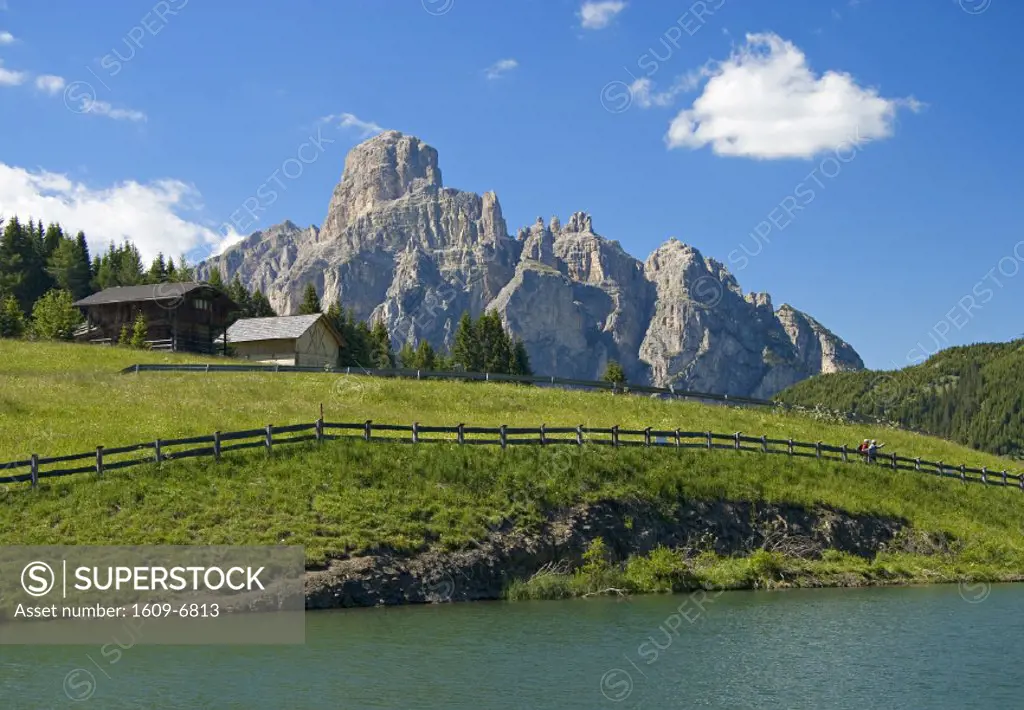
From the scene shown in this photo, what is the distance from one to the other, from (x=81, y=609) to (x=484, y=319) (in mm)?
98109

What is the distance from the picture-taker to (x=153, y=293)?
85.3 metres

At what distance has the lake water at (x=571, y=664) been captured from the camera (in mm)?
19625

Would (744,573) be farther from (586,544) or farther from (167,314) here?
(167,314)

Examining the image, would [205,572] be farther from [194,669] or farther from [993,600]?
[993,600]

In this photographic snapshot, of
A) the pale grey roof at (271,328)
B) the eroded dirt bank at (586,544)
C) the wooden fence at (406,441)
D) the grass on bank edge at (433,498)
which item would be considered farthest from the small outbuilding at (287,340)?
the eroded dirt bank at (586,544)

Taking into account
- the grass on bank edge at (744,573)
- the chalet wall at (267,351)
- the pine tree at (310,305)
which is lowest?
the grass on bank edge at (744,573)

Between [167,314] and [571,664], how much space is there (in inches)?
2773

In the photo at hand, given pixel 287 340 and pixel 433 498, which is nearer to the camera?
pixel 433 498

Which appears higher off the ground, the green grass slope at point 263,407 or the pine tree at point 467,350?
the pine tree at point 467,350

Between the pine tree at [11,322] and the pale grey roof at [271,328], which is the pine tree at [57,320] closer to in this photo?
the pine tree at [11,322]

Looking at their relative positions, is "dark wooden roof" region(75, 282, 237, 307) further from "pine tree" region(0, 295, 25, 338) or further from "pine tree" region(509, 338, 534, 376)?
"pine tree" region(509, 338, 534, 376)

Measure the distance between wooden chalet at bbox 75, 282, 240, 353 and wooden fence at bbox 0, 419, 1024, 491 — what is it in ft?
149

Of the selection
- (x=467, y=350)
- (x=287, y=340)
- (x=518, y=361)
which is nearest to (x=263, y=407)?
(x=287, y=340)

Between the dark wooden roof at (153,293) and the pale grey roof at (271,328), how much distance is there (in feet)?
11.2
